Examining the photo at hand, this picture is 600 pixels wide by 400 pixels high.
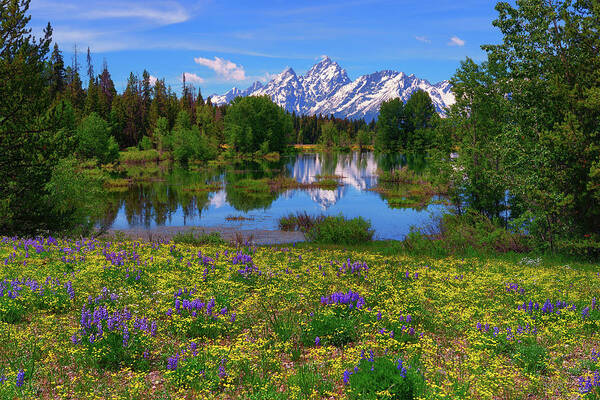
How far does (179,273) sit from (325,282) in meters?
3.82

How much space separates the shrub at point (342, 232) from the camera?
28.2 metres

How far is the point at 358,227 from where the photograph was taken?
93.9 feet

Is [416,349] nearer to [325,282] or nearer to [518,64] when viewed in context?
[325,282]

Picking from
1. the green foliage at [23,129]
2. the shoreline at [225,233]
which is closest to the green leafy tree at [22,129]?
the green foliage at [23,129]

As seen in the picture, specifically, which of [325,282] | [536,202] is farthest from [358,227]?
[325,282]

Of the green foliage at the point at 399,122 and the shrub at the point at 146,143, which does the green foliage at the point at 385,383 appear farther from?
the green foliage at the point at 399,122

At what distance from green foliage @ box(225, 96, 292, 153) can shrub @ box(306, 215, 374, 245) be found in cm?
10067

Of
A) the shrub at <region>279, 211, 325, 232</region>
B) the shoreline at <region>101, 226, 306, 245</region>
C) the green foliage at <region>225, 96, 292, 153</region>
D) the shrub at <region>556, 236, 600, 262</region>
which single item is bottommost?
the shoreline at <region>101, 226, 306, 245</region>

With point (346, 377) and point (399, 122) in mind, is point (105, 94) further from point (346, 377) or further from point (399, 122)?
point (346, 377)

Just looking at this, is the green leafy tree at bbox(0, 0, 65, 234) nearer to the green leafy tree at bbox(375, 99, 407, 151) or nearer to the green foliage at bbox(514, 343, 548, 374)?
the green foliage at bbox(514, 343, 548, 374)

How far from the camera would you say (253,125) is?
452ft

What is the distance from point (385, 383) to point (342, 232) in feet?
74.7

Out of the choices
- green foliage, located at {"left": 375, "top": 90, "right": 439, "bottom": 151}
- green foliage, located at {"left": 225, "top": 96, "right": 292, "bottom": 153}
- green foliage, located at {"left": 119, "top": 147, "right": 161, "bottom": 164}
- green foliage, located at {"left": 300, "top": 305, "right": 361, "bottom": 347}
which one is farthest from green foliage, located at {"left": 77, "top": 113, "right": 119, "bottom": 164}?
green foliage, located at {"left": 375, "top": 90, "right": 439, "bottom": 151}

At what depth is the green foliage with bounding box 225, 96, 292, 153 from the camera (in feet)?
419
